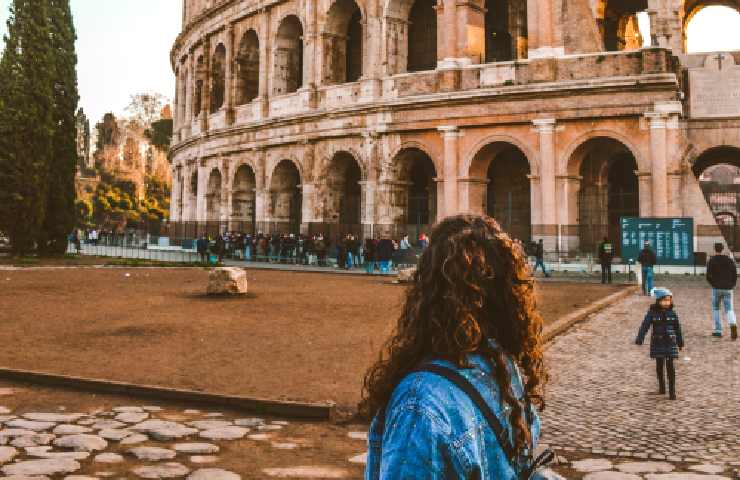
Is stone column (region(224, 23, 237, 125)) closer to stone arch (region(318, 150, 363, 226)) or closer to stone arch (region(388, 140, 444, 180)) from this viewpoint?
stone arch (region(318, 150, 363, 226))

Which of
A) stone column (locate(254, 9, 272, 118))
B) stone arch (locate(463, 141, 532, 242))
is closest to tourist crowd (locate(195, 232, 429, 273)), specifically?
stone arch (locate(463, 141, 532, 242))

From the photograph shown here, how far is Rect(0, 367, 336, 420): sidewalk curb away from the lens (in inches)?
189

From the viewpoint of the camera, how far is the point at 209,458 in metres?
3.79

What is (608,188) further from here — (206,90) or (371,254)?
(206,90)

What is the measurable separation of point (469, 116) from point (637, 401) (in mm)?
16449

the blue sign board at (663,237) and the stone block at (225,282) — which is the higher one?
the blue sign board at (663,237)

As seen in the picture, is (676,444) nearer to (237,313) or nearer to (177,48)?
(237,313)

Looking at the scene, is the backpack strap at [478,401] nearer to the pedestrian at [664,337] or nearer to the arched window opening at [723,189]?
the pedestrian at [664,337]

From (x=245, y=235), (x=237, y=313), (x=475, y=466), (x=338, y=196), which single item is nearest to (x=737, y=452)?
(x=475, y=466)

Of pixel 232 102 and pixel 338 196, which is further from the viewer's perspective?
pixel 232 102

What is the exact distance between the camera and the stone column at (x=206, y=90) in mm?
30469

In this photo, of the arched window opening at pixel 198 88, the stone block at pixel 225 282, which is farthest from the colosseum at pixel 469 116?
A: the stone block at pixel 225 282

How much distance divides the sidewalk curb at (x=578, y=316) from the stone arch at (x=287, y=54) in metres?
17.7

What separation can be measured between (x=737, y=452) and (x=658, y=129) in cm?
1638
